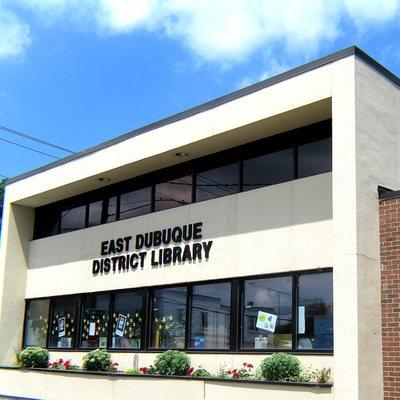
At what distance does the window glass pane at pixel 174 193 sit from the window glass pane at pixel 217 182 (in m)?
0.32

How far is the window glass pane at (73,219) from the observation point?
1917 centimetres

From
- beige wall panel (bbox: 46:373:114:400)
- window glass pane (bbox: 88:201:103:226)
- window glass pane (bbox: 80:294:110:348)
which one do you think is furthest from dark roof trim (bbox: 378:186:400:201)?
window glass pane (bbox: 88:201:103:226)

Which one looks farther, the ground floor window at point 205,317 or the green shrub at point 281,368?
the ground floor window at point 205,317

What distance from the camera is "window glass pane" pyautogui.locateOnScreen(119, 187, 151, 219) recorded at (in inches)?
670

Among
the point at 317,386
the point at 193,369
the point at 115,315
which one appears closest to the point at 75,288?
the point at 115,315

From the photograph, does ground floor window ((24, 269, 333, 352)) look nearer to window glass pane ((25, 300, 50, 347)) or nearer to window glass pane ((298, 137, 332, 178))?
window glass pane ((25, 300, 50, 347))

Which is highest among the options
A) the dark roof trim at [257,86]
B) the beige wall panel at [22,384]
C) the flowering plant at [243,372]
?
the dark roof trim at [257,86]

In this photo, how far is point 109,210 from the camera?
1819 centimetres

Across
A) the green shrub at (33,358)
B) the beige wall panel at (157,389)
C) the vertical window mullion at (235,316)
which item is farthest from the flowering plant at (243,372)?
the green shrub at (33,358)

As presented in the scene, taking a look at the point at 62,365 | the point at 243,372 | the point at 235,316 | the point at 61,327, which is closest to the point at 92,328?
the point at 62,365

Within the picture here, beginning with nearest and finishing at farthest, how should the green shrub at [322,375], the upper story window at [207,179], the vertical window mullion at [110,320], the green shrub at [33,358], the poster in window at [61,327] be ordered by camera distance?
1. the green shrub at [322,375]
2. the upper story window at [207,179]
3. the vertical window mullion at [110,320]
4. the green shrub at [33,358]
5. the poster in window at [61,327]

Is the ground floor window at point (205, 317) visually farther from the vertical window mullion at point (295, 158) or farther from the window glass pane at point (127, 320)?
the vertical window mullion at point (295, 158)

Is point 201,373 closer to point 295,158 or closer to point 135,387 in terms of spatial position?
point 135,387

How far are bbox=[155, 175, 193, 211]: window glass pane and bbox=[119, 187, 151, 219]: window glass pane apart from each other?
0.41 m
